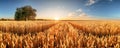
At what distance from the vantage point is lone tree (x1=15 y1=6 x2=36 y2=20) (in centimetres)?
6638

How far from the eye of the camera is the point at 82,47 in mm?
3670

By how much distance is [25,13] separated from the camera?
6769cm

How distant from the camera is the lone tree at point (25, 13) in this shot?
66.4 m

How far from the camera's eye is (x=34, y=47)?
371 cm

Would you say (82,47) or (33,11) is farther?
(33,11)

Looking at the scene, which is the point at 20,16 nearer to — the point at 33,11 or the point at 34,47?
the point at 33,11

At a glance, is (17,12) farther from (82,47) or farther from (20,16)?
(82,47)

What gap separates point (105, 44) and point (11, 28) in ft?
19.0

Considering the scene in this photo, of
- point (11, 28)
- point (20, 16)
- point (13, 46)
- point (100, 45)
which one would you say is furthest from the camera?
point (20, 16)

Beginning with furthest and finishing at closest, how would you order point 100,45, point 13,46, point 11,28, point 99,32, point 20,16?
point 20,16 → point 11,28 → point 99,32 → point 100,45 → point 13,46

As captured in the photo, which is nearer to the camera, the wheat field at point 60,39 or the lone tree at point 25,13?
the wheat field at point 60,39

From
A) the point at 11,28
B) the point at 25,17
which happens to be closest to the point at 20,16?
the point at 25,17

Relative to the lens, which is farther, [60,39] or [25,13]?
[25,13]

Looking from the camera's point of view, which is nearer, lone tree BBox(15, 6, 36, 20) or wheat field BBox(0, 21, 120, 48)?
wheat field BBox(0, 21, 120, 48)
